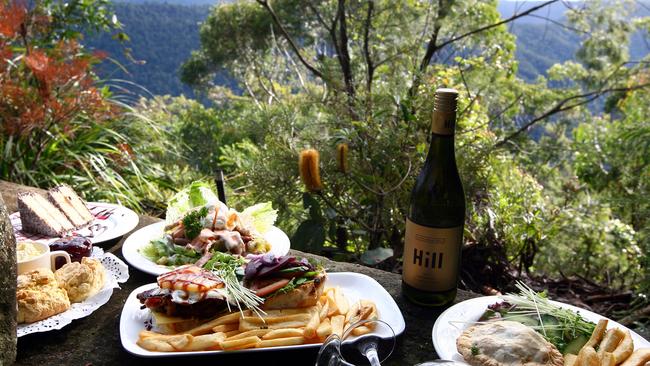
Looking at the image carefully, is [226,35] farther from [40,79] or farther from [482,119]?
A: [482,119]

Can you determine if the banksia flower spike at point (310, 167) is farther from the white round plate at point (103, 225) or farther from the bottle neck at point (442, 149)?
the white round plate at point (103, 225)

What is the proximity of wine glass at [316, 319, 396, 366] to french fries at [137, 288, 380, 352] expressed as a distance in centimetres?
30

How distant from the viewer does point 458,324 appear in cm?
174

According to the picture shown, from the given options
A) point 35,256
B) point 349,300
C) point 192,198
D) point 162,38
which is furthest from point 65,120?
point 162,38

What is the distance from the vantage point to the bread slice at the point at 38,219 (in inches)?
99.7

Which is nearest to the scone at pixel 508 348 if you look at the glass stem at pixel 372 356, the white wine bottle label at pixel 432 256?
the white wine bottle label at pixel 432 256

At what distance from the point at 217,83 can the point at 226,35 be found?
253cm

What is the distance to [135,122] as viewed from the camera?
5.96 meters

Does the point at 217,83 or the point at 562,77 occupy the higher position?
the point at 562,77

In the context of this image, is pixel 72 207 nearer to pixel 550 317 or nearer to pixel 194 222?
pixel 194 222

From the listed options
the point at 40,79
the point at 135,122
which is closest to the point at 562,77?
the point at 135,122

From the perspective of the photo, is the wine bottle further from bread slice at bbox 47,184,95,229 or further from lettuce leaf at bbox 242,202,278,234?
bread slice at bbox 47,184,95,229

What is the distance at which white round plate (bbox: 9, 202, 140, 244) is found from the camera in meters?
2.53

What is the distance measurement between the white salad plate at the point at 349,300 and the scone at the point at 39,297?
0.21 metres
